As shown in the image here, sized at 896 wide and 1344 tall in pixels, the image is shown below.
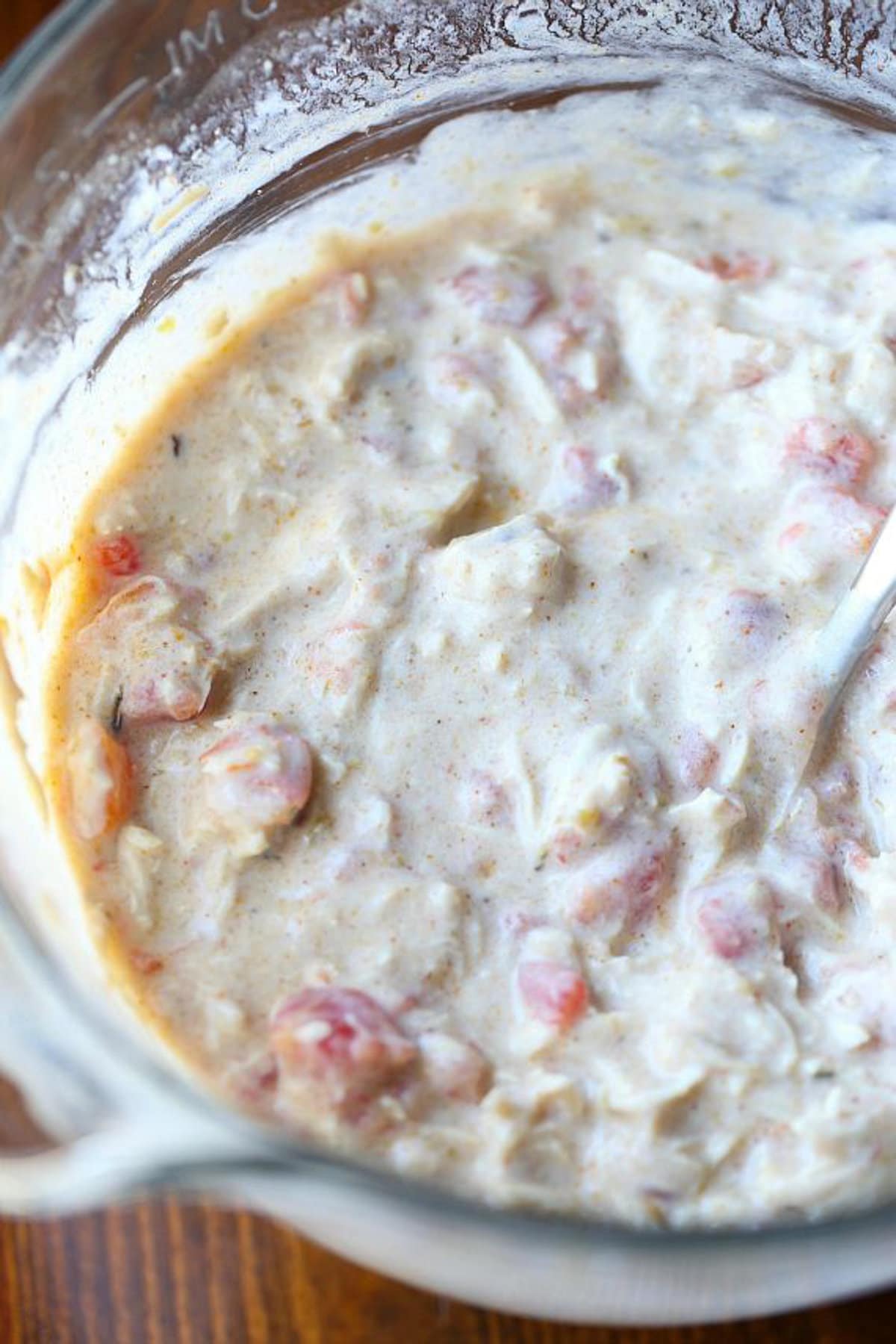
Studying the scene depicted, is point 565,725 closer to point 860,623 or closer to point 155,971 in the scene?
point 860,623

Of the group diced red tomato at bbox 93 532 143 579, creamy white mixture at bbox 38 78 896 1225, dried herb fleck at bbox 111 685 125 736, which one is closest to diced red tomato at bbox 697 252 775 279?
creamy white mixture at bbox 38 78 896 1225

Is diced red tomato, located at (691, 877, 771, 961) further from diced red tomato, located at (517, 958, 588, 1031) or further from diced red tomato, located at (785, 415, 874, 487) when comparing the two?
diced red tomato, located at (785, 415, 874, 487)

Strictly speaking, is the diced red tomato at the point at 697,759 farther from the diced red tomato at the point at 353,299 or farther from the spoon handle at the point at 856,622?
the diced red tomato at the point at 353,299

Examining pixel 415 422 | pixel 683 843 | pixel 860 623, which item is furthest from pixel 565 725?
pixel 415 422

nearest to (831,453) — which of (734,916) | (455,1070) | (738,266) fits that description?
(738,266)

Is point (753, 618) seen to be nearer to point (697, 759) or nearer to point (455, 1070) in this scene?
point (697, 759)

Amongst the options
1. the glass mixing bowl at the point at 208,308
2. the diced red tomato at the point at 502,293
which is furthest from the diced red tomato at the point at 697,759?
the diced red tomato at the point at 502,293
